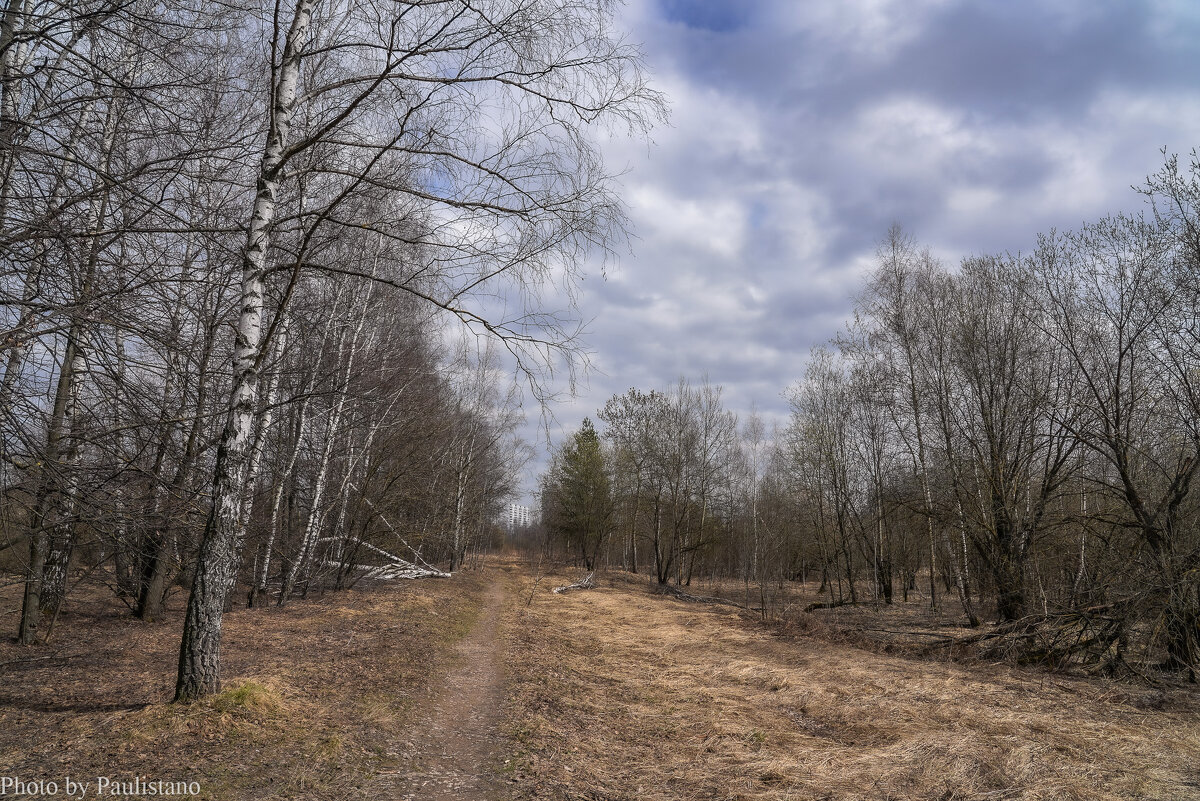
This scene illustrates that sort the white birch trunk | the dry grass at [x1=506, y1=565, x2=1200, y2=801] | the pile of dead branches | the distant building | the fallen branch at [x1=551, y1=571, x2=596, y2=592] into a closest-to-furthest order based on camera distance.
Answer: the white birch trunk, the dry grass at [x1=506, y1=565, x2=1200, y2=801], the pile of dead branches, the fallen branch at [x1=551, y1=571, x2=596, y2=592], the distant building

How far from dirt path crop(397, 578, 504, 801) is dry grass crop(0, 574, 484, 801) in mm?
196

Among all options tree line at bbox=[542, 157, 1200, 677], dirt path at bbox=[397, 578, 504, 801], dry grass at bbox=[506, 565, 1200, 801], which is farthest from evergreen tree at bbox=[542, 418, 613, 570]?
dirt path at bbox=[397, 578, 504, 801]

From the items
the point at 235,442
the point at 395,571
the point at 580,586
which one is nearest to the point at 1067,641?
the point at 235,442

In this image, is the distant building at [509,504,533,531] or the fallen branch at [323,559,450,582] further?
the distant building at [509,504,533,531]

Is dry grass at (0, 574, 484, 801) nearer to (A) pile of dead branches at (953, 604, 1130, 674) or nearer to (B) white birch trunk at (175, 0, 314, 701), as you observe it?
→ (B) white birch trunk at (175, 0, 314, 701)

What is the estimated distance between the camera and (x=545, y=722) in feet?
18.5

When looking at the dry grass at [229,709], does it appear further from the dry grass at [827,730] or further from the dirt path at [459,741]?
the dry grass at [827,730]

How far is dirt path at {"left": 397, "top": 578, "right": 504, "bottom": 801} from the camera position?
13.0 ft

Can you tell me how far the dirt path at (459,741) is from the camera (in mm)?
3977

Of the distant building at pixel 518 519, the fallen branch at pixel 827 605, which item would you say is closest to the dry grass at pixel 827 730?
the fallen branch at pixel 827 605

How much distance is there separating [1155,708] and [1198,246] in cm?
648

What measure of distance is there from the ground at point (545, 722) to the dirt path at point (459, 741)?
0.08 ft

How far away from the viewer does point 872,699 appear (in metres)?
7.23

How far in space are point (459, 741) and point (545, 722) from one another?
38.3 inches
